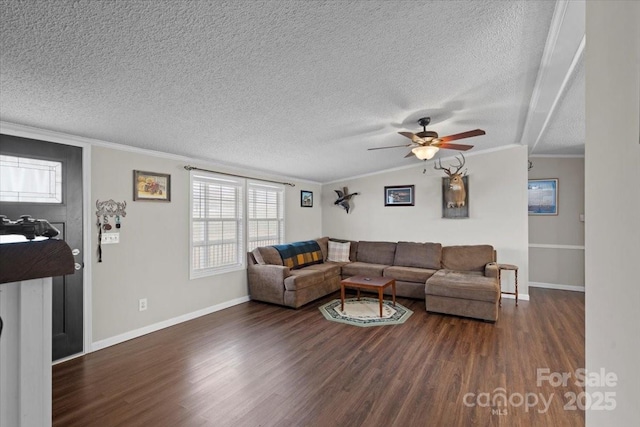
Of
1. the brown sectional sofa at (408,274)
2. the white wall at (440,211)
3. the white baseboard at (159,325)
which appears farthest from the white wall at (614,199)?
the white wall at (440,211)

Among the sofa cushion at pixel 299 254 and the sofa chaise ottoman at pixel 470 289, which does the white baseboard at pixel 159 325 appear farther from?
the sofa chaise ottoman at pixel 470 289

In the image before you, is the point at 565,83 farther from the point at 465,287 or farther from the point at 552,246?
the point at 552,246

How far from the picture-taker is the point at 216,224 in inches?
180

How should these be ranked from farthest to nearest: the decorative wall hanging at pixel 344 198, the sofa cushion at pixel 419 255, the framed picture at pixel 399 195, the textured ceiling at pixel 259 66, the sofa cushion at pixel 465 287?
the decorative wall hanging at pixel 344 198 < the framed picture at pixel 399 195 < the sofa cushion at pixel 419 255 < the sofa cushion at pixel 465 287 < the textured ceiling at pixel 259 66

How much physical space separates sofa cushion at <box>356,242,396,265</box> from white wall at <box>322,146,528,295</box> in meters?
0.31

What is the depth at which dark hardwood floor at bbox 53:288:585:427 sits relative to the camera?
2119 millimetres

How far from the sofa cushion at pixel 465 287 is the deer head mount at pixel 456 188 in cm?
143

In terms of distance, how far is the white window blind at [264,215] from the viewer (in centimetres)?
518

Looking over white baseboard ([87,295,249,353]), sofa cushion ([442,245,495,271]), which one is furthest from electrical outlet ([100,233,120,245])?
sofa cushion ([442,245,495,271])

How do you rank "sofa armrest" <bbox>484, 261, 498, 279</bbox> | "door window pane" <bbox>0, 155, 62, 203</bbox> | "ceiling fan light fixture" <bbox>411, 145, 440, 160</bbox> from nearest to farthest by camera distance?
"door window pane" <bbox>0, 155, 62, 203</bbox> < "ceiling fan light fixture" <bbox>411, 145, 440, 160</bbox> < "sofa armrest" <bbox>484, 261, 498, 279</bbox>

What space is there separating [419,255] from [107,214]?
4722mm

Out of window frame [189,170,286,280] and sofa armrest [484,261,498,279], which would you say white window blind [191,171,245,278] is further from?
sofa armrest [484,261,498,279]

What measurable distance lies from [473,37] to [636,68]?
183cm

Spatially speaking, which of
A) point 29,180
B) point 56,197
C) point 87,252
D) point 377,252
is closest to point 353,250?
point 377,252
